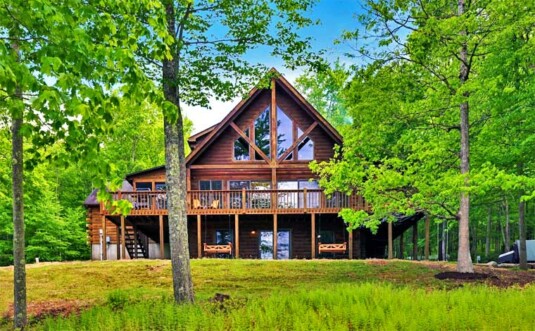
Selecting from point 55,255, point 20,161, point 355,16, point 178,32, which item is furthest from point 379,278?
point 55,255

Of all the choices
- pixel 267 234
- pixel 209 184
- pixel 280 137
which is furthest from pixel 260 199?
pixel 280 137

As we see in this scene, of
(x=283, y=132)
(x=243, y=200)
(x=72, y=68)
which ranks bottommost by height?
(x=243, y=200)

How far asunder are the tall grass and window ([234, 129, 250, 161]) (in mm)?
14648

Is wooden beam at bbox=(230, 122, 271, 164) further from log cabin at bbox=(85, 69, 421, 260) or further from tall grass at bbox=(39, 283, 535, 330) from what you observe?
tall grass at bbox=(39, 283, 535, 330)

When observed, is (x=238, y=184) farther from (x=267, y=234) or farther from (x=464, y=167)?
(x=464, y=167)

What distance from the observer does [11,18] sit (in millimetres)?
4691

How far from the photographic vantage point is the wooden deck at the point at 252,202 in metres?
20.8

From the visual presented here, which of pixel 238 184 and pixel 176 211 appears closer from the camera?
pixel 176 211

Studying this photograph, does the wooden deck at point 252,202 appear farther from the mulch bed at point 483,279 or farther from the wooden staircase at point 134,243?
the mulch bed at point 483,279

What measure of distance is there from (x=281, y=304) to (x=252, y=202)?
13.4 metres

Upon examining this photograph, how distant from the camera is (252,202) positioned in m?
21.6

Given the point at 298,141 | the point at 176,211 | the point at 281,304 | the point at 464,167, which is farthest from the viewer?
the point at 298,141

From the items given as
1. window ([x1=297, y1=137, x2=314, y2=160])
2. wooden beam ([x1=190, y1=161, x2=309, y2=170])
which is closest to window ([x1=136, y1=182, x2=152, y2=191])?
wooden beam ([x1=190, y1=161, x2=309, y2=170])

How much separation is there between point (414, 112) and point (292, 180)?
1041 cm
